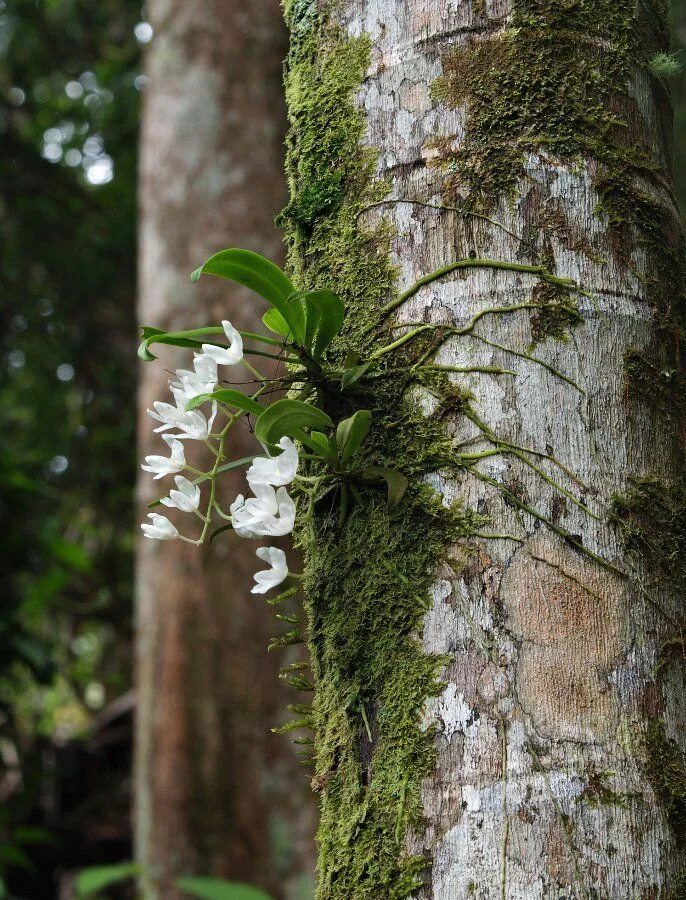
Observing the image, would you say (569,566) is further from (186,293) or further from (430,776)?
(186,293)

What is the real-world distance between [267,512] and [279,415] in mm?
115

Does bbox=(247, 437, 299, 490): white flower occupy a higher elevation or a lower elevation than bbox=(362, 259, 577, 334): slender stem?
lower

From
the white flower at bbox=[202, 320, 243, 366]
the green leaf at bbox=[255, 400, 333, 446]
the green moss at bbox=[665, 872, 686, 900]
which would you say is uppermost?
the white flower at bbox=[202, 320, 243, 366]

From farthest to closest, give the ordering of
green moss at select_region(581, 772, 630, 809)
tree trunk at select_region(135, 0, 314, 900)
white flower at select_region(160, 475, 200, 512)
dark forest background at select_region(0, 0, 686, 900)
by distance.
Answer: dark forest background at select_region(0, 0, 686, 900)
tree trunk at select_region(135, 0, 314, 900)
white flower at select_region(160, 475, 200, 512)
green moss at select_region(581, 772, 630, 809)

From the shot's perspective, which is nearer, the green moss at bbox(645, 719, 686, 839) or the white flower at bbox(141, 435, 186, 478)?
the green moss at bbox(645, 719, 686, 839)

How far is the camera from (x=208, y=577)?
11.7 feet

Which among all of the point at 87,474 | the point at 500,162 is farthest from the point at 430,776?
the point at 87,474

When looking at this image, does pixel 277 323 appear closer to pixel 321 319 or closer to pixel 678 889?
pixel 321 319

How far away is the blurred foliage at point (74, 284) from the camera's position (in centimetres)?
659

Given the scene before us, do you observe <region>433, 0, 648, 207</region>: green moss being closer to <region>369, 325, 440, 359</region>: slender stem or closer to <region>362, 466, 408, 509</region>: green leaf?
<region>369, 325, 440, 359</region>: slender stem

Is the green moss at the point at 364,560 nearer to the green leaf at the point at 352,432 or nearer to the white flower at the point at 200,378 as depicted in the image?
the green leaf at the point at 352,432

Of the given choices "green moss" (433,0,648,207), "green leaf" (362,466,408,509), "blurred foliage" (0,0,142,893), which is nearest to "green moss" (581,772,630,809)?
"green leaf" (362,466,408,509)

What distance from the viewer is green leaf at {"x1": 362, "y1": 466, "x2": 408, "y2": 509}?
3.47 feet

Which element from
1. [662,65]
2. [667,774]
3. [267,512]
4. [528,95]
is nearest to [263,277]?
[267,512]
